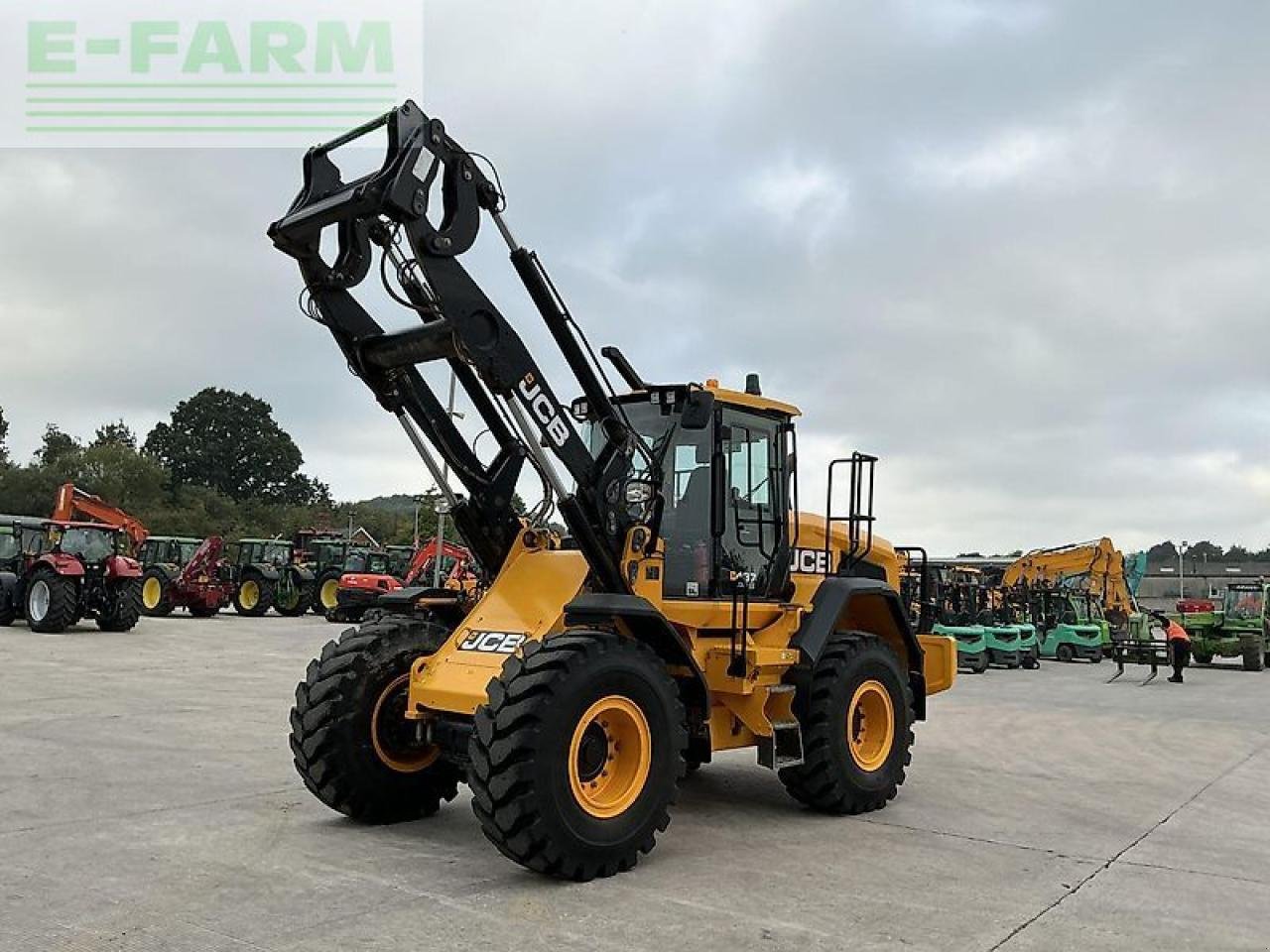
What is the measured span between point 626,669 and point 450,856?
1422 mm

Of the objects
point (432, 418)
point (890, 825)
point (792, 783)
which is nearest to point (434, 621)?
point (432, 418)

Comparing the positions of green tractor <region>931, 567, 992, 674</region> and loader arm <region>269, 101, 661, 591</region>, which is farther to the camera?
green tractor <region>931, 567, 992, 674</region>

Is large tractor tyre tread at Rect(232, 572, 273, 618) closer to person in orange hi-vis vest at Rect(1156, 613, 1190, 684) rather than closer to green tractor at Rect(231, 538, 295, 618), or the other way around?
green tractor at Rect(231, 538, 295, 618)

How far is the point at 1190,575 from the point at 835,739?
86.5m

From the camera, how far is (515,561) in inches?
276

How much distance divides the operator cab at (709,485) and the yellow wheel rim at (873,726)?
0.98 meters

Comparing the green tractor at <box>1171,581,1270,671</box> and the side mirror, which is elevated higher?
the side mirror

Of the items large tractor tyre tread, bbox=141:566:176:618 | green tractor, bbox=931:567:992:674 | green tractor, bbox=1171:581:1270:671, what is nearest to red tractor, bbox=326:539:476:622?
large tractor tyre tread, bbox=141:566:176:618

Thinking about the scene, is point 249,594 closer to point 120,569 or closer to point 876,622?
point 120,569

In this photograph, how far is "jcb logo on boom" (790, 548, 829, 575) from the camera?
7.89m

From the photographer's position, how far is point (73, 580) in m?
22.6

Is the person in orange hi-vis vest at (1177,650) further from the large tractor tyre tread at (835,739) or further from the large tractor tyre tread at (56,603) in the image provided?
the large tractor tyre tread at (56,603)

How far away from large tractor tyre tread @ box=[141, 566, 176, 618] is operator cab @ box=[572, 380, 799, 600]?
25682 millimetres

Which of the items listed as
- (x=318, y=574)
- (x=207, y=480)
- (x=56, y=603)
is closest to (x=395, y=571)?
(x=318, y=574)
